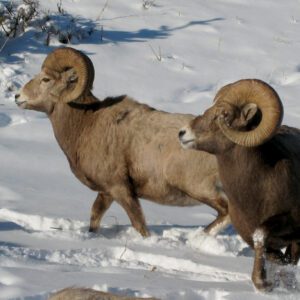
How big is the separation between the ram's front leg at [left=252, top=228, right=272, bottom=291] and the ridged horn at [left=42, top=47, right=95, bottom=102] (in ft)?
10.7

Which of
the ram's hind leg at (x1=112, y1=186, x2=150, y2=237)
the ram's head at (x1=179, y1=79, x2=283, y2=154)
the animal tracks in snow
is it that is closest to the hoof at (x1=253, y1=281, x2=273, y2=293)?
the animal tracks in snow

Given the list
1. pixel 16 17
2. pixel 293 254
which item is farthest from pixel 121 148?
pixel 16 17

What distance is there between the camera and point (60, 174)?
1259cm

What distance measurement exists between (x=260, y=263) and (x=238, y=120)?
1170mm

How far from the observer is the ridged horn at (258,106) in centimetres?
717

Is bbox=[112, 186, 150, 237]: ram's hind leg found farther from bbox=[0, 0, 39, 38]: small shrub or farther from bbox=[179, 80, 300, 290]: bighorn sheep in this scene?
bbox=[0, 0, 39, 38]: small shrub

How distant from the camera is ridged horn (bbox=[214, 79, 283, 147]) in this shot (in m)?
7.17

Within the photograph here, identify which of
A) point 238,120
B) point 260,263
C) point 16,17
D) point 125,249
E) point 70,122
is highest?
point 238,120

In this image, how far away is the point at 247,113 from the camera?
7.39 metres

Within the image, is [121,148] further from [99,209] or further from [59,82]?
[59,82]

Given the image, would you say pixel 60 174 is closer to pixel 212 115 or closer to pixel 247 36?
pixel 212 115

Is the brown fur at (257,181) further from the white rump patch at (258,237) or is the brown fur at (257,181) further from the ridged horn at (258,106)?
the ridged horn at (258,106)

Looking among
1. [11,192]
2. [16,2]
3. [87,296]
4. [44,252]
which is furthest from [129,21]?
[87,296]

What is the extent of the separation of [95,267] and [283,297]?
65.9 inches
